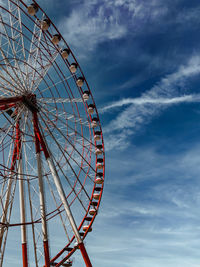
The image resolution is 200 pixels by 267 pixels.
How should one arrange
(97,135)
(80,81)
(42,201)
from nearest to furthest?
1. (42,201)
2. (80,81)
3. (97,135)

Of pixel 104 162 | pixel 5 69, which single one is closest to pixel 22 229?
pixel 104 162

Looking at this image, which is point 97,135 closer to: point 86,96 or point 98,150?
point 98,150

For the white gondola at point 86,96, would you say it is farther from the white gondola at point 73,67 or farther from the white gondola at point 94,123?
the white gondola at point 73,67

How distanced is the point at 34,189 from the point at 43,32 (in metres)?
10.0

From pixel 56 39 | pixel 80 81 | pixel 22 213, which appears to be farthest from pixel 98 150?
pixel 56 39

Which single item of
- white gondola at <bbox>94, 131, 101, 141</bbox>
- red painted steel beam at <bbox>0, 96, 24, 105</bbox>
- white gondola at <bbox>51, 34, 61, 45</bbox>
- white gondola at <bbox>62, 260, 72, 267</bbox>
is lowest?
white gondola at <bbox>62, 260, 72, 267</bbox>

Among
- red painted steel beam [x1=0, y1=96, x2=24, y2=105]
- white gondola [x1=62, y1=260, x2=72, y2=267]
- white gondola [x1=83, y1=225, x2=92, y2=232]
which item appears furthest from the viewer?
white gondola [x1=83, y1=225, x2=92, y2=232]

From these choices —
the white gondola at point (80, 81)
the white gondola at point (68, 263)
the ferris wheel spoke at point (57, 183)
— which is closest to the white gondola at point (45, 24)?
the white gondola at point (80, 81)

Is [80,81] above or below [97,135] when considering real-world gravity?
above

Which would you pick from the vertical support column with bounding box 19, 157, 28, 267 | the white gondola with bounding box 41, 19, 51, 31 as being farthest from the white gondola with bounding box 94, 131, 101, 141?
the white gondola with bounding box 41, 19, 51, 31

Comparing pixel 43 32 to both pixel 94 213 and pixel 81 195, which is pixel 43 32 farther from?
pixel 94 213

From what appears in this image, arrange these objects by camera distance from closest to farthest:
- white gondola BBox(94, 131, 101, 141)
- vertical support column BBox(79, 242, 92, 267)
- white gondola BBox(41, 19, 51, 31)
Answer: vertical support column BBox(79, 242, 92, 267) → white gondola BBox(41, 19, 51, 31) → white gondola BBox(94, 131, 101, 141)

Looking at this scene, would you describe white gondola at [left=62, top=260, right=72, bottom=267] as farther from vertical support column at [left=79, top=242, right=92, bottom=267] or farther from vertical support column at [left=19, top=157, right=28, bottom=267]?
vertical support column at [left=79, top=242, right=92, bottom=267]

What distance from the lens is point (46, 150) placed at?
16609 millimetres
